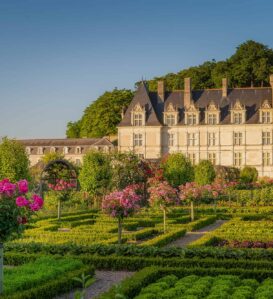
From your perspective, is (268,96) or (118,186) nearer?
(118,186)

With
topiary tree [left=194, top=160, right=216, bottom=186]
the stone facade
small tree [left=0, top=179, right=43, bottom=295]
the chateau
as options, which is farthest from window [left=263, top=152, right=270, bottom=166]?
small tree [left=0, top=179, right=43, bottom=295]

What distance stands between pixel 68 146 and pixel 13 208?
56.1m

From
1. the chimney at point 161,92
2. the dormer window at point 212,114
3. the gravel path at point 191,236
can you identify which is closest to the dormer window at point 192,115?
the dormer window at point 212,114

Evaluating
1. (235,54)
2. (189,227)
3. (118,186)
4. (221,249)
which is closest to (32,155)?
(235,54)

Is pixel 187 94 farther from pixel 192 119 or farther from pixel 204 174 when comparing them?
pixel 204 174

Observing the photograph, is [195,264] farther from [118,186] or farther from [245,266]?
[118,186]

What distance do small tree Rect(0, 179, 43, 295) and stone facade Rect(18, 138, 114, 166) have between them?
166 feet

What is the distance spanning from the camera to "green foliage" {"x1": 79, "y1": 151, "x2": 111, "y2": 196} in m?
35.7

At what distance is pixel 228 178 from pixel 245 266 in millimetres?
33733

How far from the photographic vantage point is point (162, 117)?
56.5 m

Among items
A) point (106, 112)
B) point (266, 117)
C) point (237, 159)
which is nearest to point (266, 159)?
point (237, 159)

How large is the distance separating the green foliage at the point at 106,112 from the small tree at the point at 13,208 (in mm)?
55979

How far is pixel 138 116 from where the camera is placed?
2221 inches

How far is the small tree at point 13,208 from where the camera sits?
11.7 m
